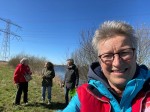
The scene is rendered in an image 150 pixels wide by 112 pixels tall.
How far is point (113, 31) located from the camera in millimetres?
2021

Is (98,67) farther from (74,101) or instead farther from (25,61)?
(25,61)

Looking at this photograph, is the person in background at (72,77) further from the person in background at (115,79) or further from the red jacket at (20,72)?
the person in background at (115,79)

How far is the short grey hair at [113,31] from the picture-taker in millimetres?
2006

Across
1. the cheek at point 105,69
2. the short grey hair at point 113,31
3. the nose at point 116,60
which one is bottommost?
the cheek at point 105,69

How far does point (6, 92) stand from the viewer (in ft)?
47.3

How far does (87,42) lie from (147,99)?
2223cm

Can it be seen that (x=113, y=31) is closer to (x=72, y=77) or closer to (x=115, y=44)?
(x=115, y=44)

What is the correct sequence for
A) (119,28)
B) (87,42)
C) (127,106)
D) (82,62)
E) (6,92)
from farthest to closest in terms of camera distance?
(82,62), (87,42), (6,92), (119,28), (127,106)

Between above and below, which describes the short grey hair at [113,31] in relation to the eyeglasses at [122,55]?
above

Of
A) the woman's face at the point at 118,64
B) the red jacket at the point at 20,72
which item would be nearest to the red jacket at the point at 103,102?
the woman's face at the point at 118,64

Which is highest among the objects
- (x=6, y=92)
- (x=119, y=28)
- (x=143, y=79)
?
(x=119, y=28)

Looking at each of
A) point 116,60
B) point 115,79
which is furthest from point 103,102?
point 116,60

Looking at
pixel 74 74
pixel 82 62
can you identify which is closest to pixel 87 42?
pixel 82 62

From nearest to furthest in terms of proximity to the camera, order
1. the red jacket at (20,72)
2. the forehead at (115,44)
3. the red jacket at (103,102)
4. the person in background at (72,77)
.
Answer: the red jacket at (103,102) < the forehead at (115,44) < the red jacket at (20,72) < the person in background at (72,77)
